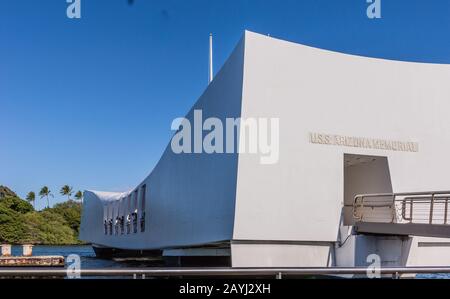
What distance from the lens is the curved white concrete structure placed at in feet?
41.5

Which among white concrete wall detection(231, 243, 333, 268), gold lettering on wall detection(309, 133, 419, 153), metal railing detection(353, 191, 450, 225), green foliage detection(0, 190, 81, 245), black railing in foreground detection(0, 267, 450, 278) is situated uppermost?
gold lettering on wall detection(309, 133, 419, 153)

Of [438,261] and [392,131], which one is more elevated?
[392,131]

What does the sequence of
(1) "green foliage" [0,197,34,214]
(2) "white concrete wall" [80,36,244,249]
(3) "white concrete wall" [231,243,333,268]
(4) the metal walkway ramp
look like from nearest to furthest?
(4) the metal walkway ramp, (3) "white concrete wall" [231,243,333,268], (2) "white concrete wall" [80,36,244,249], (1) "green foliage" [0,197,34,214]

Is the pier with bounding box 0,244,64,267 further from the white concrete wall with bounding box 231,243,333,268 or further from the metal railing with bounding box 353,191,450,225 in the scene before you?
the metal railing with bounding box 353,191,450,225

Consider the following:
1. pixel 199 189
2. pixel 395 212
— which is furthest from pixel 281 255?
pixel 199 189

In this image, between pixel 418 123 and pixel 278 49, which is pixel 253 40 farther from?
pixel 418 123

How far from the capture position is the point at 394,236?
12.7 metres

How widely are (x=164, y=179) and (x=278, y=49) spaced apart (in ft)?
31.6

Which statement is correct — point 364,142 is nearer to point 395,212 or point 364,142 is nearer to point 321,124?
point 321,124

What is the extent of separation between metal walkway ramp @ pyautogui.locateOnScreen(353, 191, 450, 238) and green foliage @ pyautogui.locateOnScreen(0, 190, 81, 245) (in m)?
61.3

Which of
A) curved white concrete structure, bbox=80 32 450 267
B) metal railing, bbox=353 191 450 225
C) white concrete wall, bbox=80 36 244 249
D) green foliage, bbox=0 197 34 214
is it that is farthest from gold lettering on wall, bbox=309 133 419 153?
green foliage, bbox=0 197 34 214

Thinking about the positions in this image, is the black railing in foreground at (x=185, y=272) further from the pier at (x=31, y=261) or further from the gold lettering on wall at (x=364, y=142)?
the pier at (x=31, y=261)
